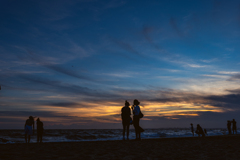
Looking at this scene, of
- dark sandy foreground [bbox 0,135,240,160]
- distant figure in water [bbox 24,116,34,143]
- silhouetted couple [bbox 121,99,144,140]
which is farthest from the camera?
distant figure in water [bbox 24,116,34,143]

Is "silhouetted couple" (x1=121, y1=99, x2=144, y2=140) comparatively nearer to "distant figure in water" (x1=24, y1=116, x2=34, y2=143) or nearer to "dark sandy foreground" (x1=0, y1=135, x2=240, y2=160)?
"dark sandy foreground" (x1=0, y1=135, x2=240, y2=160)

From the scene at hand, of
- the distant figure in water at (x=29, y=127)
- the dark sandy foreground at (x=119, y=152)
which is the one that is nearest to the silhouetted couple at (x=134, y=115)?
the dark sandy foreground at (x=119, y=152)

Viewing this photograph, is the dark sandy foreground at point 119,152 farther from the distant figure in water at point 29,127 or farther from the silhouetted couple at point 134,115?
the distant figure in water at point 29,127

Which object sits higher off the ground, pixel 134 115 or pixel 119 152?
pixel 134 115

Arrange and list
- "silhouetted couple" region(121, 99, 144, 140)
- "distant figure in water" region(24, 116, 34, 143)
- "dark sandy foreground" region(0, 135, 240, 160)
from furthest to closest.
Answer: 1. "distant figure in water" region(24, 116, 34, 143)
2. "silhouetted couple" region(121, 99, 144, 140)
3. "dark sandy foreground" region(0, 135, 240, 160)

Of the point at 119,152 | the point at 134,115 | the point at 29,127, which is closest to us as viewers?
the point at 119,152

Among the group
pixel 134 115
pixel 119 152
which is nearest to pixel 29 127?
pixel 134 115

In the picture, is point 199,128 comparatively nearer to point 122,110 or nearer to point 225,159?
point 122,110

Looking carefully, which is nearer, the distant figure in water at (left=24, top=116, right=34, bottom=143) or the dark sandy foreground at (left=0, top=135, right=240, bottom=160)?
the dark sandy foreground at (left=0, top=135, right=240, bottom=160)

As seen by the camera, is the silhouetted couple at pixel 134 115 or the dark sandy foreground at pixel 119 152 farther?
the silhouetted couple at pixel 134 115

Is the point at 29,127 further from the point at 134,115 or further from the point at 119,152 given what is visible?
the point at 119,152

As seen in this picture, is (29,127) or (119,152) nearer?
(119,152)

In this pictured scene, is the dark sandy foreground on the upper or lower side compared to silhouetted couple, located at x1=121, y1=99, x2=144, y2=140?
lower

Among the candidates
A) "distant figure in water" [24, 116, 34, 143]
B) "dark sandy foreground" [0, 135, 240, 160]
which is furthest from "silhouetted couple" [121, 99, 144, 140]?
"distant figure in water" [24, 116, 34, 143]
